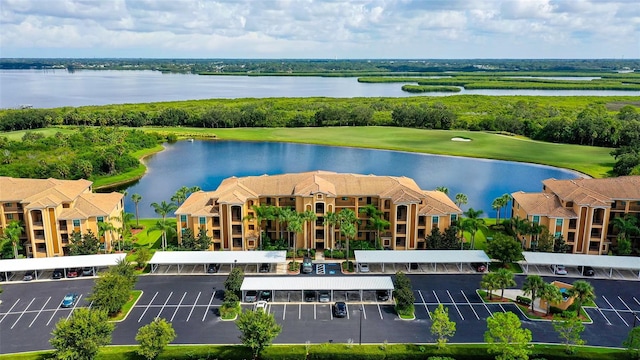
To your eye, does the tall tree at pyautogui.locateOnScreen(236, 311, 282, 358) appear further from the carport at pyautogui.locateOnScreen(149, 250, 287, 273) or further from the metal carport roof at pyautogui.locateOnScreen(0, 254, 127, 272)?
the metal carport roof at pyautogui.locateOnScreen(0, 254, 127, 272)

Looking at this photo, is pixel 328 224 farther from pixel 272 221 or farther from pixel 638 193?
pixel 638 193

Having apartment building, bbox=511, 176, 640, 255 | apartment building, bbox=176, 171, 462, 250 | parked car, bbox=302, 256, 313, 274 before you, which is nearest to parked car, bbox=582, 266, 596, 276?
apartment building, bbox=511, 176, 640, 255

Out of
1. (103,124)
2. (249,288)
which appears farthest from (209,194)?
(103,124)

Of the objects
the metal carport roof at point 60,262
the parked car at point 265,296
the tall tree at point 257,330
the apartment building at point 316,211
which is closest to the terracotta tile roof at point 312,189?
the apartment building at point 316,211

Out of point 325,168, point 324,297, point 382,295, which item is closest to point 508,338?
point 382,295

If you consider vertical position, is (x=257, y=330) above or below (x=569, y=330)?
above

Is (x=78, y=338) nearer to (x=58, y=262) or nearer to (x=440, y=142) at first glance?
(x=58, y=262)

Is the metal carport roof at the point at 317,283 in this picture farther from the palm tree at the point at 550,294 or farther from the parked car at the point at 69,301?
the parked car at the point at 69,301
